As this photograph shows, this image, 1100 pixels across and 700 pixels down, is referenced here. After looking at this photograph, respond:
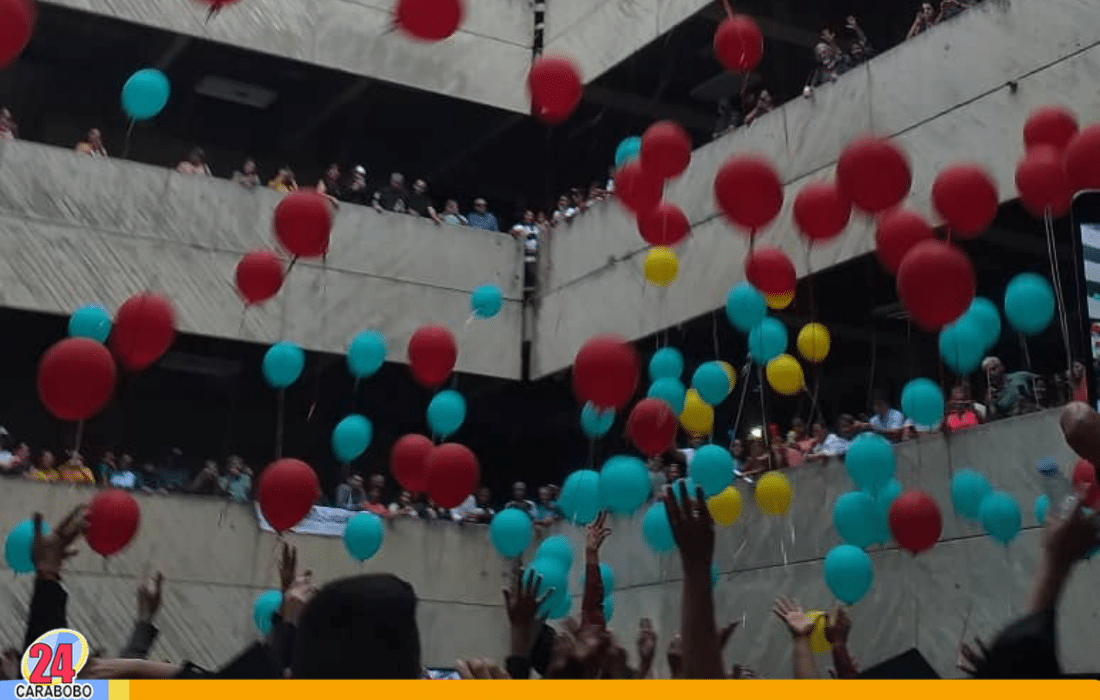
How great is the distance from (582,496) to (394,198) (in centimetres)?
648

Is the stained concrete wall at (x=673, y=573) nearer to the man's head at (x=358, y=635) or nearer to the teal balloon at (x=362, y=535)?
the teal balloon at (x=362, y=535)

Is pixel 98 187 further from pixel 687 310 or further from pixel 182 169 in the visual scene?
pixel 687 310

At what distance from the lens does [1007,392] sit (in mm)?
10367

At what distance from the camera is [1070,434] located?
Result: 221 centimetres

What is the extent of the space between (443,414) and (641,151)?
3.02 m

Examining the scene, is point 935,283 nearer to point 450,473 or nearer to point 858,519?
point 858,519

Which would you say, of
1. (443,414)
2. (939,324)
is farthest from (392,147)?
(939,324)

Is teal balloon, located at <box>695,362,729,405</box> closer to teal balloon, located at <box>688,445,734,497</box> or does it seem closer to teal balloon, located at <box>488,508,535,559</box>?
teal balloon, located at <box>688,445,734,497</box>

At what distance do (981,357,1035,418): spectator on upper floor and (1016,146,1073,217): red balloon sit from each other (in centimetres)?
313

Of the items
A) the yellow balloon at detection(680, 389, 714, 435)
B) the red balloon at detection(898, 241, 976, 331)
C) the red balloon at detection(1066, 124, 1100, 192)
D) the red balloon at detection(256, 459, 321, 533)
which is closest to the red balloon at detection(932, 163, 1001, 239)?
the red balloon at detection(898, 241, 976, 331)

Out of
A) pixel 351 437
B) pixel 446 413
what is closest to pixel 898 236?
pixel 446 413

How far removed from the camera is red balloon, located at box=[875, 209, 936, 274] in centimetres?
737

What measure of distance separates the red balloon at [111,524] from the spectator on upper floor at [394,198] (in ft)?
22.0

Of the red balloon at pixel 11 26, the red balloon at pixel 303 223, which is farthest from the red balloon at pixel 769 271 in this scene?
the red balloon at pixel 11 26
